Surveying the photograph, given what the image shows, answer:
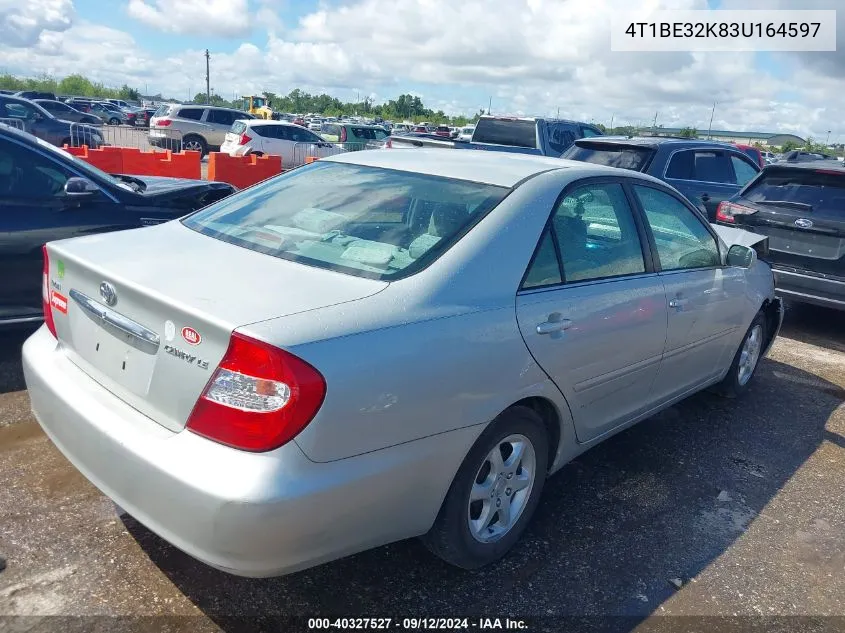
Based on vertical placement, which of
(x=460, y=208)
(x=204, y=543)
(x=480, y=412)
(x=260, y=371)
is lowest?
(x=204, y=543)

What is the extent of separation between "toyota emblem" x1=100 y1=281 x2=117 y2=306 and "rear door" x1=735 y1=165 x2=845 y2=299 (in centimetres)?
620

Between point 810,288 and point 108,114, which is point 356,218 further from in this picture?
point 108,114

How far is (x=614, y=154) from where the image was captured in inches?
348

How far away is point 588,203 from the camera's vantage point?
11.3ft

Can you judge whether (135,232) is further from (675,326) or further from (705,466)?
(705,466)

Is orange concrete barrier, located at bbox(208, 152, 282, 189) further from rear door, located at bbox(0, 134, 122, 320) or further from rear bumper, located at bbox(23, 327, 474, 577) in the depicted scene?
rear bumper, located at bbox(23, 327, 474, 577)

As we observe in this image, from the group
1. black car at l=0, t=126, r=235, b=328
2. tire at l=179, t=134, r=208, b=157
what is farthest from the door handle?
tire at l=179, t=134, r=208, b=157

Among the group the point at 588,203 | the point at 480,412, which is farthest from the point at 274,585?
the point at 588,203

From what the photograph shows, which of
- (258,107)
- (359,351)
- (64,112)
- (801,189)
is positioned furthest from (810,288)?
(258,107)

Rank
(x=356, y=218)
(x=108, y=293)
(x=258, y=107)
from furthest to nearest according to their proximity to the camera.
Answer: (x=258, y=107), (x=356, y=218), (x=108, y=293)

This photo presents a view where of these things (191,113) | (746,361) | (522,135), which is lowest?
(746,361)

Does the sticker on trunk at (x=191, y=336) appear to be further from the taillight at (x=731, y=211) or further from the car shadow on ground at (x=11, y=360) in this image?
the taillight at (x=731, y=211)

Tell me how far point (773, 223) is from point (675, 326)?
3.81 metres

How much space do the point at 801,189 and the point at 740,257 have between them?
10.4ft
